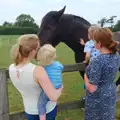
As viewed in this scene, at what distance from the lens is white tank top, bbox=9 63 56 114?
279 cm

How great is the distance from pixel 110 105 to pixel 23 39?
132 centimetres

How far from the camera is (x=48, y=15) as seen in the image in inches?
207

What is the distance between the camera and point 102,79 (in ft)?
10.5

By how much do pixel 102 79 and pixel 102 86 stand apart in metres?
0.09

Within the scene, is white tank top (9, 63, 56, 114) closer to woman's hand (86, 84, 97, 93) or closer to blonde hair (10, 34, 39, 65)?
blonde hair (10, 34, 39, 65)

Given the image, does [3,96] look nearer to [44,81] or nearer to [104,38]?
[44,81]

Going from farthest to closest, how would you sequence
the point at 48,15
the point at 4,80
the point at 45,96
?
1. the point at 48,15
2. the point at 4,80
3. the point at 45,96

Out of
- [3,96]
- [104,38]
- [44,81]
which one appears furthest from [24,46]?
[3,96]

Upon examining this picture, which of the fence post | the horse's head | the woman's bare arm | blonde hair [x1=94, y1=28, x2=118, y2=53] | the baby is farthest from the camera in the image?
the horse's head

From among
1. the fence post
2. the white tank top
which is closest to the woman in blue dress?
the white tank top

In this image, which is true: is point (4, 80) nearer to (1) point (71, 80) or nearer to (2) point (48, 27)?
(2) point (48, 27)

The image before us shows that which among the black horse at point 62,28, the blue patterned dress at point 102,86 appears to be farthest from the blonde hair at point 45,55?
the black horse at point 62,28

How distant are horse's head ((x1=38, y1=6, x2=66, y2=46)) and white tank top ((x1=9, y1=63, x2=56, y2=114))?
2371 millimetres

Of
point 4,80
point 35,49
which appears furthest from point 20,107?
point 35,49
